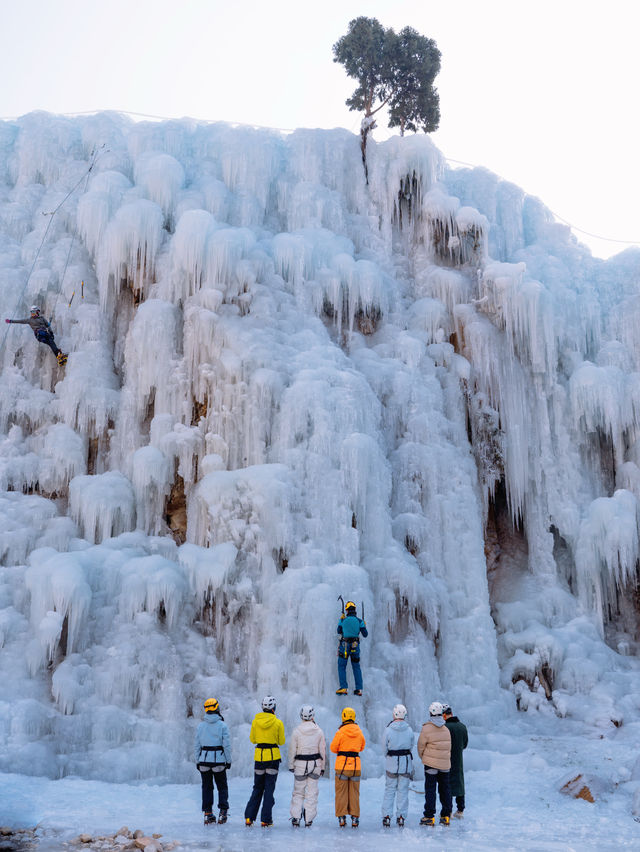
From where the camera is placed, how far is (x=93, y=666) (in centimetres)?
1062

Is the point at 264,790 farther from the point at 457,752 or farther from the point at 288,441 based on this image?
the point at 288,441

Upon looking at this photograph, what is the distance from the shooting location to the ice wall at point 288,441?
1088 cm

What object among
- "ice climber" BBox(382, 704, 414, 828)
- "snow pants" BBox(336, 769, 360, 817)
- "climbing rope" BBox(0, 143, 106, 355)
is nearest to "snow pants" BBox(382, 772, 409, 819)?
"ice climber" BBox(382, 704, 414, 828)

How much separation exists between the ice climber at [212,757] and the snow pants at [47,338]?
8408 millimetres

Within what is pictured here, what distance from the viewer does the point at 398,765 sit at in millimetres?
7234

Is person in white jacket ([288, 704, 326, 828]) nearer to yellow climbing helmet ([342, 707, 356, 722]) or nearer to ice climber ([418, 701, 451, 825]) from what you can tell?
yellow climbing helmet ([342, 707, 356, 722])

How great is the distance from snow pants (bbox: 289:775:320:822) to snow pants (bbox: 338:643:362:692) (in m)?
3.45

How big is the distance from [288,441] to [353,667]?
11.9 feet

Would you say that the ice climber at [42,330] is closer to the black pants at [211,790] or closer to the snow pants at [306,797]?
the black pants at [211,790]

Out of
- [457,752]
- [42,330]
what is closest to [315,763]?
[457,752]

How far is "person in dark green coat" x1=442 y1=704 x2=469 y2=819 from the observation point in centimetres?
767

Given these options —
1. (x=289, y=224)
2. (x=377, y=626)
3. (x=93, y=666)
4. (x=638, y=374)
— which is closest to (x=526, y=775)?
(x=377, y=626)

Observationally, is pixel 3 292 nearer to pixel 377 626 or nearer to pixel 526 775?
pixel 377 626

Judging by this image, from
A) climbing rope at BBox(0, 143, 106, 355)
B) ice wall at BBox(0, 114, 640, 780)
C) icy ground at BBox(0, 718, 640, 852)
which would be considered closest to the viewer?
icy ground at BBox(0, 718, 640, 852)
